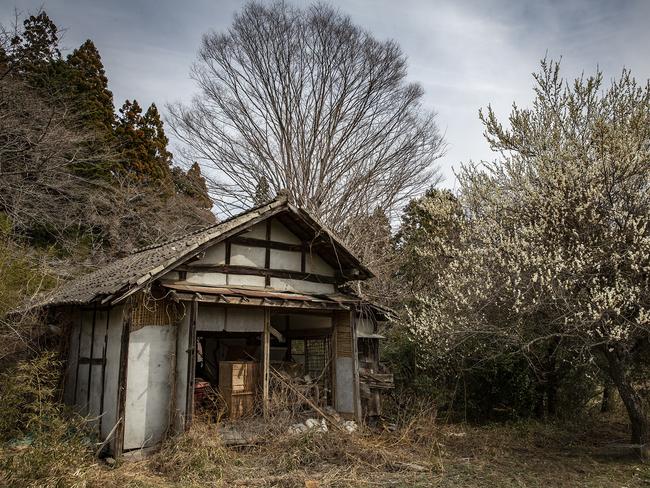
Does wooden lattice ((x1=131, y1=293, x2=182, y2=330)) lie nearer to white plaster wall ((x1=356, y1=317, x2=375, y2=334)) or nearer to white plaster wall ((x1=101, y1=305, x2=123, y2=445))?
white plaster wall ((x1=101, y1=305, x2=123, y2=445))

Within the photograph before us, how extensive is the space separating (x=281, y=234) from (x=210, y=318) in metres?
2.25

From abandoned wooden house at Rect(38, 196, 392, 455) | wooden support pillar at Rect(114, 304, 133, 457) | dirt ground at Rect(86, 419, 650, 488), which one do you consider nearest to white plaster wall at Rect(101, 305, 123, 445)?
abandoned wooden house at Rect(38, 196, 392, 455)

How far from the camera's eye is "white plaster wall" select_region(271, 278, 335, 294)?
9547 mm

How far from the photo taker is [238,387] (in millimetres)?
8758

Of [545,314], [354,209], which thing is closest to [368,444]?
[545,314]

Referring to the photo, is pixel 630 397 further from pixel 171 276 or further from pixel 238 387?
pixel 171 276

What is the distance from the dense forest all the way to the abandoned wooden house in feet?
2.39

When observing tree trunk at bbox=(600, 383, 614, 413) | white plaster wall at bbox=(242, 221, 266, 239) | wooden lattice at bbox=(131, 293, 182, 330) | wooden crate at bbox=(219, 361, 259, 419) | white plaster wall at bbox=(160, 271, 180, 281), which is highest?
white plaster wall at bbox=(242, 221, 266, 239)

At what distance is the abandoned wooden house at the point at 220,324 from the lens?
759 centimetres

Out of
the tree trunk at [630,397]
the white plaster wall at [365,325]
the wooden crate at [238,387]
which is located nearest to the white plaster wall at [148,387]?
the wooden crate at [238,387]

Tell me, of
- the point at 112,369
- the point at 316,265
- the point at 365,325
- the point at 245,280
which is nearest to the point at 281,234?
the point at 316,265

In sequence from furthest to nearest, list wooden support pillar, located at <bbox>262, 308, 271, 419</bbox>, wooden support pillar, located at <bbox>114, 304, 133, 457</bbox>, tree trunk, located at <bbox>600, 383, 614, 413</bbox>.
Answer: tree trunk, located at <bbox>600, 383, 614, 413</bbox> < wooden support pillar, located at <bbox>262, 308, 271, 419</bbox> < wooden support pillar, located at <bbox>114, 304, 133, 457</bbox>

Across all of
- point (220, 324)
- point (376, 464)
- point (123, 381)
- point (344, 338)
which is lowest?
point (376, 464)

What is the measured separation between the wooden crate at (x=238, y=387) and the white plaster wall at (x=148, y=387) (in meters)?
1.14
